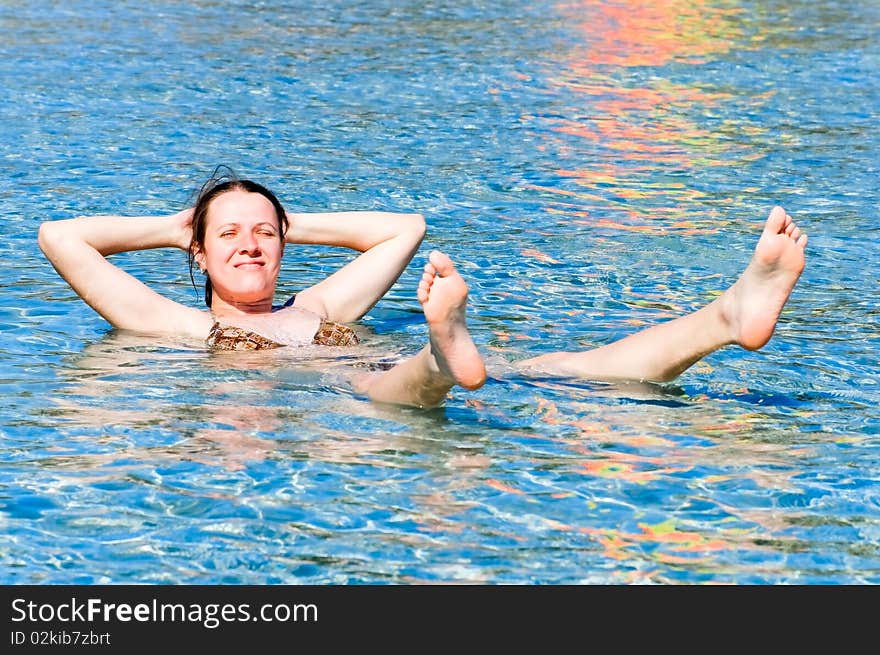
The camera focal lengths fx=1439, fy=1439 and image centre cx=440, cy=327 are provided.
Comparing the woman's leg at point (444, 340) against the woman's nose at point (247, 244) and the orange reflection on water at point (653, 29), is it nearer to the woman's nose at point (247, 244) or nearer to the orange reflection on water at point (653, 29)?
the woman's nose at point (247, 244)

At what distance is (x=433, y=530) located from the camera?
382cm

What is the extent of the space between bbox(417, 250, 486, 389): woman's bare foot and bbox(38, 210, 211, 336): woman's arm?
1.64 m

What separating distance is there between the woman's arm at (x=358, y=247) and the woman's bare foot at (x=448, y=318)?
1.73 metres

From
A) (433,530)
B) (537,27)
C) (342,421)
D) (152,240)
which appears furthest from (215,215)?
(537,27)

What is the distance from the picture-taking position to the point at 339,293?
5941 millimetres

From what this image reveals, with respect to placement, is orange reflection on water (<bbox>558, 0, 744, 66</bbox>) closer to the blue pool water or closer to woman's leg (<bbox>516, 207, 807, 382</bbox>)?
the blue pool water

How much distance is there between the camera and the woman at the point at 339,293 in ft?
14.6

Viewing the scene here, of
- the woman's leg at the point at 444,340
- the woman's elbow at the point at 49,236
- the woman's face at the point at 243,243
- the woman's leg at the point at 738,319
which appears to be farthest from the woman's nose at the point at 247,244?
the woman's leg at the point at 738,319

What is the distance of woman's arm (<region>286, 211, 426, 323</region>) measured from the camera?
5.93m

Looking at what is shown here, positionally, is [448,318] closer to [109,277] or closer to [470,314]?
[109,277]

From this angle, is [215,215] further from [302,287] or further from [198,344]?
[302,287]

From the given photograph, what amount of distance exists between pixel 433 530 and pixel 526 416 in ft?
3.37

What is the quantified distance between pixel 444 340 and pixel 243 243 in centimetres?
155

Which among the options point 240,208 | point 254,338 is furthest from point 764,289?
point 240,208
